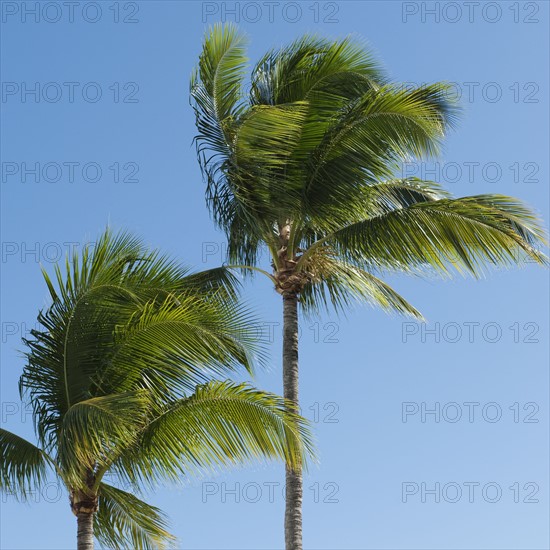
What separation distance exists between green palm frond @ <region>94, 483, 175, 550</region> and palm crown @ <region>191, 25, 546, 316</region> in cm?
412

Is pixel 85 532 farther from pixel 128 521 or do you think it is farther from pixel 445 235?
pixel 445 235

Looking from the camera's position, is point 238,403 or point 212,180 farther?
point 212,180

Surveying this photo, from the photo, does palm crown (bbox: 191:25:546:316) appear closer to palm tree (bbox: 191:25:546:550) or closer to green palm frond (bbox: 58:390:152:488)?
palm tree (bbox: 191:25:546:550)

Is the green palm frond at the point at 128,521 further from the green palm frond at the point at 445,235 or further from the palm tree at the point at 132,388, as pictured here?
the green palm frond at the point at 445,235

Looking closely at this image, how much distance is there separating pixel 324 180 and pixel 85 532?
6341mm

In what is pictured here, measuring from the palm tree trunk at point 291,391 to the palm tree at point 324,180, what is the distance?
0.02 m

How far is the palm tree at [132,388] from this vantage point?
13.7 m

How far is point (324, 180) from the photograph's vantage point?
16781mm

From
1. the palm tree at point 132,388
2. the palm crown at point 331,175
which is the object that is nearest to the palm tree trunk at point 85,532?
the palm tree at point 132,388

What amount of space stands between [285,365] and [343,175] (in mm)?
3092

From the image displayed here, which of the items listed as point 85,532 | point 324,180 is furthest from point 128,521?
point 324,180

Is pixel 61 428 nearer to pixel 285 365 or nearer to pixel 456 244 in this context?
pixel 285 365

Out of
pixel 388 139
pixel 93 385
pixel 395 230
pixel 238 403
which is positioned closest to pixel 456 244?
pixel 395 230

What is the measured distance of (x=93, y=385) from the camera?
14.9 m
